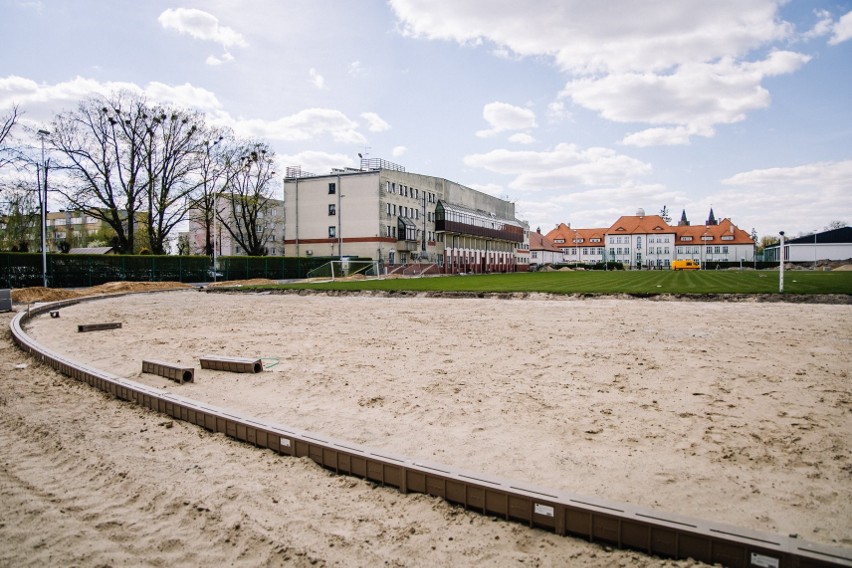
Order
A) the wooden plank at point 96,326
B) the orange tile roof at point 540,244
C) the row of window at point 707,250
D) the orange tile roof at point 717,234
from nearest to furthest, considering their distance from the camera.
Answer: the wooden plank at point 96,326
the orange tile roof at point 717,234
the row of window at point 707,250
the orange tile roof at point 540,244

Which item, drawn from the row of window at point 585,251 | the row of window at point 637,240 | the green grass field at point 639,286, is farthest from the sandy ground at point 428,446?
the row of window at point 585,251

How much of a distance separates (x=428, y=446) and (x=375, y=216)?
2278 inches

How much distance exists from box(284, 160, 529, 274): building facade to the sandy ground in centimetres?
4878

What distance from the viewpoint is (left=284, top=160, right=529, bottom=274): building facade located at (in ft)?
204

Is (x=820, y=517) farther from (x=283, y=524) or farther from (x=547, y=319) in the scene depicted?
(x=547, y=319)

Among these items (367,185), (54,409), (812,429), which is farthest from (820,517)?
(367,185)

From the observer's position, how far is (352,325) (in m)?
13.9

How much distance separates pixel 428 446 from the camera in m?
4.83

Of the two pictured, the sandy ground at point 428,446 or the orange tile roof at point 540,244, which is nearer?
the sandy ground at point 428,446

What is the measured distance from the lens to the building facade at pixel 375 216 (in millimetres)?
62125

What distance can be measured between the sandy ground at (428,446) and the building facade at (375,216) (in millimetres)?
48780

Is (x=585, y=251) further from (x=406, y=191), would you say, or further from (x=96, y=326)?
(x=96, y=326)

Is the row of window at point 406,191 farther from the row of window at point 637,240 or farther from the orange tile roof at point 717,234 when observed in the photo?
the orange tile roof at point 717,234

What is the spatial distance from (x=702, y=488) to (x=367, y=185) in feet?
199
